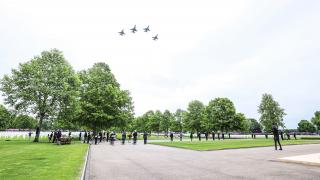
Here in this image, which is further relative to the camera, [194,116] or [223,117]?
[194,116]

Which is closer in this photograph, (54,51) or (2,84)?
(2,84)

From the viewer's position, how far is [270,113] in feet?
257

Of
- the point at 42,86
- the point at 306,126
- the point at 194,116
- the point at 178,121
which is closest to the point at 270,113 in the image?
the point at 194,116

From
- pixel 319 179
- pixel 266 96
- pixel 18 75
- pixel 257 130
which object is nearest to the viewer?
pixel 319 179

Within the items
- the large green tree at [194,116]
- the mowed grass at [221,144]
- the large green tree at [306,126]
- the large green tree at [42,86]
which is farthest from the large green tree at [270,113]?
the large green tree at [306,126]

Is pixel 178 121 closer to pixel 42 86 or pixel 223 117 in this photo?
pixel 223 117

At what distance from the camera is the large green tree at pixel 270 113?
3045 inches

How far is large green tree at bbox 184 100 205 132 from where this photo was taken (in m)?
85.1

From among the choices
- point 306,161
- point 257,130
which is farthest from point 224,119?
point 257,130

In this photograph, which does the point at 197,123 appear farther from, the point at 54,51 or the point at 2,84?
Answer: the point at 2,84

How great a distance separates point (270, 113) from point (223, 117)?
16731 millimetres

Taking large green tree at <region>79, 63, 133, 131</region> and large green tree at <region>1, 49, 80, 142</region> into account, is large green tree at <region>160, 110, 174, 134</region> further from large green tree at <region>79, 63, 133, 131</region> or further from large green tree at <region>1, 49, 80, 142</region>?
large green tree at <region>1, 49, 80, 142</region>

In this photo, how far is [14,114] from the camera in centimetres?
4291

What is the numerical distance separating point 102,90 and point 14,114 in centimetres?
1569
